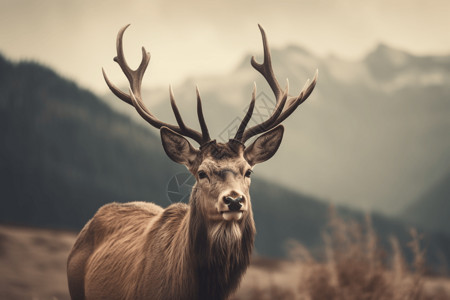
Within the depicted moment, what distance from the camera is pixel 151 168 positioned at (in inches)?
520

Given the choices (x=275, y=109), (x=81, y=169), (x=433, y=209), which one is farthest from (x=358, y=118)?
(x=275, y=109)

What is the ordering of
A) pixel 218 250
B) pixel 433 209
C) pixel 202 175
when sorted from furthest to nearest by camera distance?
1. pixel 433 209
2. pixel 202 175
3. pixel 218 250

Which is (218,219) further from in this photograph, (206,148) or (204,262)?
(206,148)

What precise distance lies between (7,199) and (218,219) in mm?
9116

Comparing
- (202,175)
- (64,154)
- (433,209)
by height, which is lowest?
(64,154)

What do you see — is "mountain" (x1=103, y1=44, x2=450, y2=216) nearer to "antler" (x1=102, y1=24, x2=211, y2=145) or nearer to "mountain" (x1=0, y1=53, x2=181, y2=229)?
"mountain" (x1=0, y1=53, x2=181, y2=229)

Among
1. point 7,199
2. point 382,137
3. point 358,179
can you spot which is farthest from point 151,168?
point 382,137

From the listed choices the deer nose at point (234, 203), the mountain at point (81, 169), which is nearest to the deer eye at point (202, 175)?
the deer nose at point (234, 203)

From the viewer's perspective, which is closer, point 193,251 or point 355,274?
point 193,251

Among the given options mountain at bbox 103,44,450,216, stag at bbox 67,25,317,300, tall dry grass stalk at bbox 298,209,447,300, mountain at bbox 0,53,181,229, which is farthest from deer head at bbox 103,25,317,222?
mountain at bbox 103,44,450,216

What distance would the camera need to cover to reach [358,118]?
626 inches

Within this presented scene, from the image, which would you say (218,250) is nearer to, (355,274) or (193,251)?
(193,251)

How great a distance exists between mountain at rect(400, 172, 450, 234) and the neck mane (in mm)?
11024

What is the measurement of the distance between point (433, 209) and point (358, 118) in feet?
13.9
